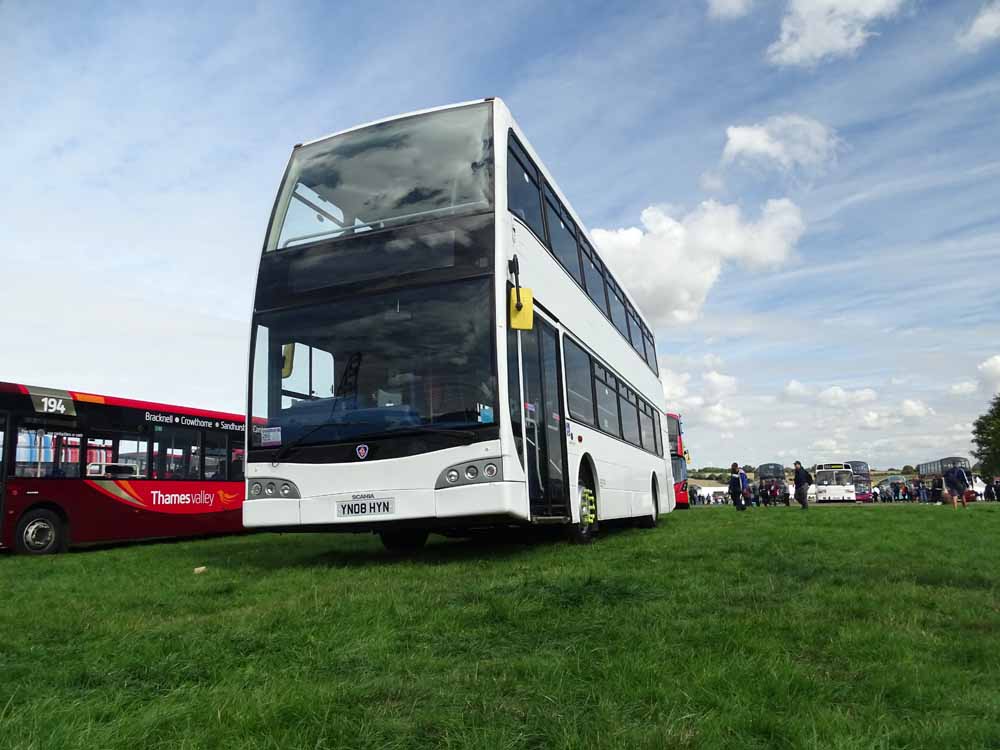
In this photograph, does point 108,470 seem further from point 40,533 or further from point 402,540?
point 402,540

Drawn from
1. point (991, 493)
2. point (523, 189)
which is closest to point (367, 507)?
point (523, 189)

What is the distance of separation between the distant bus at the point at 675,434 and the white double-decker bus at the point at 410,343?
24064 mm

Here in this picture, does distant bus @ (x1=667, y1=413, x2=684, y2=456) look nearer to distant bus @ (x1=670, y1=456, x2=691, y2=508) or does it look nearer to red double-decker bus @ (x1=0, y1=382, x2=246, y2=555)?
distant bus @ (x1=670, y1=456, x2=691, y2=508)

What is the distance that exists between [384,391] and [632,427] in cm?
813

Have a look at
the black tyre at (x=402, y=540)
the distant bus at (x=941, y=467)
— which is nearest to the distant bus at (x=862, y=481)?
the distant bus at (x=941, y=467)

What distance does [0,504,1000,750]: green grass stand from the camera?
3.05 metres

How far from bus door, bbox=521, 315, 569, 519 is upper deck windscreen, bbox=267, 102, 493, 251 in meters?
1.78

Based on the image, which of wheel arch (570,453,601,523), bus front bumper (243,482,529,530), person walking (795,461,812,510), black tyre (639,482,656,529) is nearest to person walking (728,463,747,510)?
person walking (795,461,812,510)

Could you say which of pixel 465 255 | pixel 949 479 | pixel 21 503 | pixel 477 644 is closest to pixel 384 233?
pixel 465 255

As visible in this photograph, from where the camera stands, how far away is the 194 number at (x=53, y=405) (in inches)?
593

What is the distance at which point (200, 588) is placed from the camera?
23.9 ft

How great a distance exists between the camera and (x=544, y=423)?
9852 mm

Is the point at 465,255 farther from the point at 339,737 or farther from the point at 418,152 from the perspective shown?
the point at 339,737

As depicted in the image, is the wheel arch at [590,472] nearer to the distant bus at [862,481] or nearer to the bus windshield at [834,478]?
the bus windshield at [834,478]
